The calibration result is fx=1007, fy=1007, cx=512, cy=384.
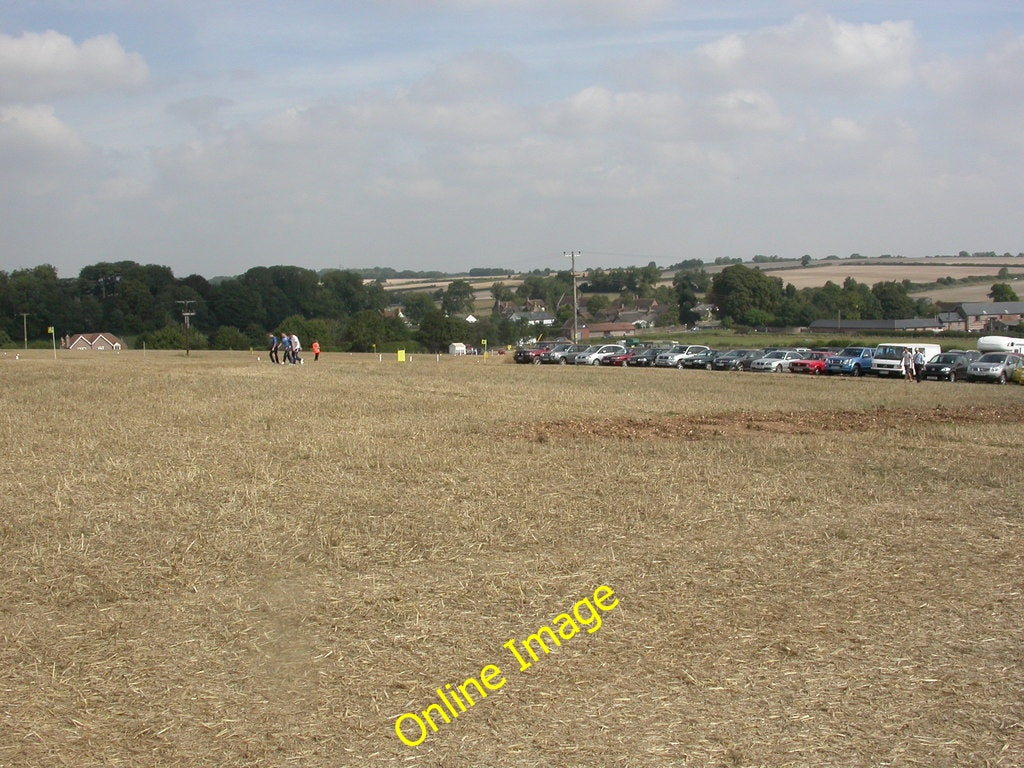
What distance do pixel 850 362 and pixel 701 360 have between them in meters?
11.0

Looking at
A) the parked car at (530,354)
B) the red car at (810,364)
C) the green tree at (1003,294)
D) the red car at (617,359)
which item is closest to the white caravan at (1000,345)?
the red car at (810,364)

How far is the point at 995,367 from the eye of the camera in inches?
1772

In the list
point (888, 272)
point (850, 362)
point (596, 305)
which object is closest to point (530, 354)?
point (850, 362)

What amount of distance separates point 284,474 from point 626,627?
27.4 ft

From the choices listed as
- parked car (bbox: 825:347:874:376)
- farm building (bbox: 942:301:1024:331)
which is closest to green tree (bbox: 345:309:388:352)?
parked car (bbox: 825:347:874:376)

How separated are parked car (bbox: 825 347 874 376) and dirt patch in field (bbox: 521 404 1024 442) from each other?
→ 24265mm

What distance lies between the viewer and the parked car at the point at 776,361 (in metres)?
55.9

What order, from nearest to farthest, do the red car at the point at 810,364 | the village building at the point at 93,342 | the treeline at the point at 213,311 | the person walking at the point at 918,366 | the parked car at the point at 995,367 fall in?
the parked car at the point at 995,367
the person walking at the point at 918,366
the red car at the point at 810,364
the village building at the point at 93,342
the treeline at the point at 213,311

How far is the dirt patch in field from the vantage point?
805 inches

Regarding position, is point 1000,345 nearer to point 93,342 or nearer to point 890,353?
point 890,353

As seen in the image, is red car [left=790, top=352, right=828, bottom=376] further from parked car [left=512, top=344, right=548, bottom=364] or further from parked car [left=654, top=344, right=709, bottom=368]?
parked car [left=512, top=344, right=548, bottom=364]

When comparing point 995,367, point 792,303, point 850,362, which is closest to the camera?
point 995,367

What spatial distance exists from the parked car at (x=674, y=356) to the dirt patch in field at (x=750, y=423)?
115ft

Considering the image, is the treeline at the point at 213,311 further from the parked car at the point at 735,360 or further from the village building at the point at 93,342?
the parked car at the point at 735,360
